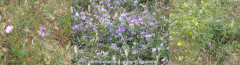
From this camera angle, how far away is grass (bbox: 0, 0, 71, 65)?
1995 millimetres

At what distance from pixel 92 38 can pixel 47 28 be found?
0.56m

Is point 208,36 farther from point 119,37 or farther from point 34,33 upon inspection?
point 34,33

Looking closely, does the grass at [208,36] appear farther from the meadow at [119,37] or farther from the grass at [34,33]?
the grass at [34,33]

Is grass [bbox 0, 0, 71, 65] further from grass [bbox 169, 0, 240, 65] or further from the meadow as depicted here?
grass [bbox 169, 0, 240, 65]

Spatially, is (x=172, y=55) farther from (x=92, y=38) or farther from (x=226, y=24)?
(x=92, y=38)

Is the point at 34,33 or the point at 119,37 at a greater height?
the point at 34,33

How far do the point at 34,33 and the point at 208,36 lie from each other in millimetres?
2114

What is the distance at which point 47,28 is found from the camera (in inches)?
100

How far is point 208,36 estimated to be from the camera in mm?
2736

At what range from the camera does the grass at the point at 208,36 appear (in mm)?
2613

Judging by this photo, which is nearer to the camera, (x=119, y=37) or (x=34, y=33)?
(x=34, y=33)

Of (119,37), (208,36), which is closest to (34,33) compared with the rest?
(119,37)

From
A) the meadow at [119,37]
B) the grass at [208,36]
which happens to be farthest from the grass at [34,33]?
the grass at [208,36]

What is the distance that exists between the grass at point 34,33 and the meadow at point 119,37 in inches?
7.3
